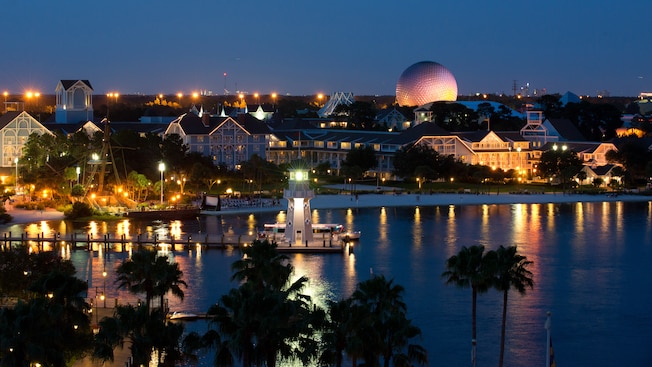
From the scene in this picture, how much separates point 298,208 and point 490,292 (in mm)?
13193

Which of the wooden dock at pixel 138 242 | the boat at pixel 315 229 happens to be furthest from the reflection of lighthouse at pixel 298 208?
the boat at pixel 315 229

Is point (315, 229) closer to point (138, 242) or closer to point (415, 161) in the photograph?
point (138, 242)

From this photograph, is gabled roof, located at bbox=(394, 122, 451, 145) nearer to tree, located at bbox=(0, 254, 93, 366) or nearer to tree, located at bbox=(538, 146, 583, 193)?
tree, located at bbox=(538, 146, 583, 193)

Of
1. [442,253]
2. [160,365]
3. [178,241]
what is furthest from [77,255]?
[160,365]

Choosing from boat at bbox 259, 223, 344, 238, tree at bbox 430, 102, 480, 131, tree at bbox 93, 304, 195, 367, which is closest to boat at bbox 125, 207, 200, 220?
boat at bbox 259, 223, 344, 238

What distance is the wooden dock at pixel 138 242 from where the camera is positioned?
164 ft

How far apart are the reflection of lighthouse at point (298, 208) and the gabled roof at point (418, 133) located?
138ft

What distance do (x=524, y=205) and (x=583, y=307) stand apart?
1382 inches

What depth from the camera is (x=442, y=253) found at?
162 feet

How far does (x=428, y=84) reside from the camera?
132375mm

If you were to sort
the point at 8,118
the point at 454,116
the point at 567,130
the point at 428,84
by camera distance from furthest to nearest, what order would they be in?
the point at 428,84, the point at 454,116, the point at 567,130, the point at 8,118

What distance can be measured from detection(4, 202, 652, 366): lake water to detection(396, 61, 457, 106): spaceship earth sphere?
61249 millimetres

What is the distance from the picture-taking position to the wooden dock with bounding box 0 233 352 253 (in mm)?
50031

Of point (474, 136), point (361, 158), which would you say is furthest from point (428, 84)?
point (361, 158)
